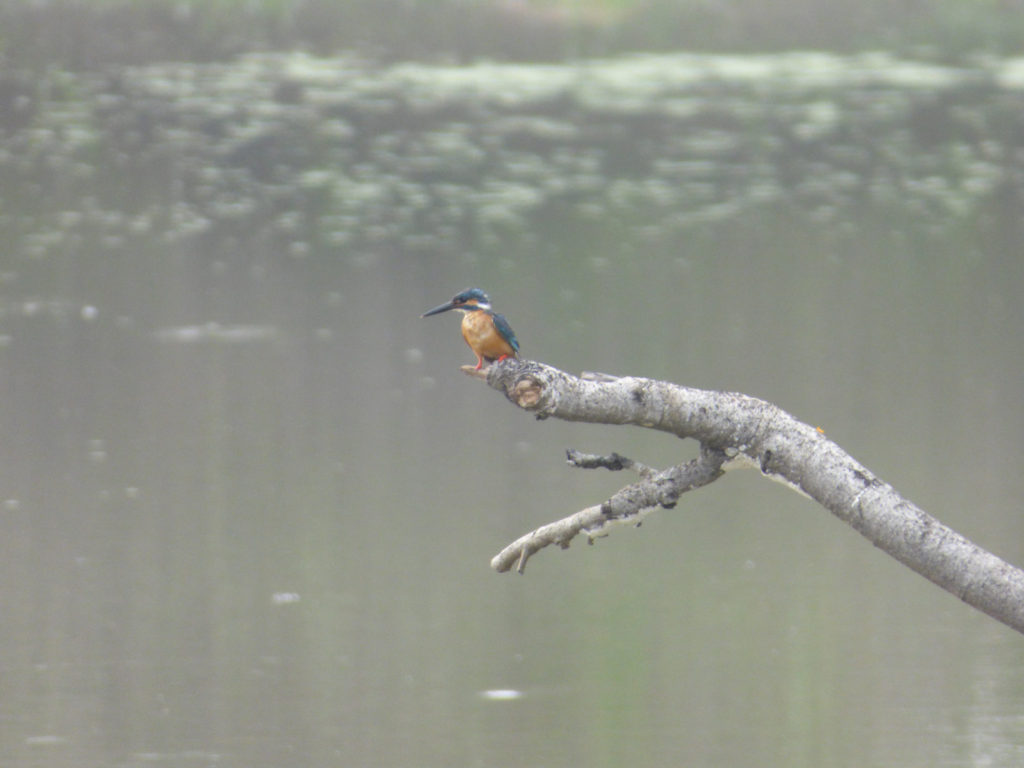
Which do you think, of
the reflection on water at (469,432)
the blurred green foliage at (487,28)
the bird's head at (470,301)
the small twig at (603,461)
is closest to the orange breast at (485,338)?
the bird's head at (470,301)

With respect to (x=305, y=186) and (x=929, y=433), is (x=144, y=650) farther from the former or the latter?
(x=305, y=186)

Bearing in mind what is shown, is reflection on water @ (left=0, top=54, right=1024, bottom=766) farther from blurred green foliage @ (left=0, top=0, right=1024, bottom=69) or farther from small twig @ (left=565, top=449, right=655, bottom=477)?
blurred green foliage @ (left=0, top=0, right=1024, bottom=69)

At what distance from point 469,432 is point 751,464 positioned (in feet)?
18.9

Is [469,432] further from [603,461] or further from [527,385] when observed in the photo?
[527,385]

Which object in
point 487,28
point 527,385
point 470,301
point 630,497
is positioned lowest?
point 630,497

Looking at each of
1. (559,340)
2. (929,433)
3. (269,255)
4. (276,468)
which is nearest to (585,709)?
(276,468)

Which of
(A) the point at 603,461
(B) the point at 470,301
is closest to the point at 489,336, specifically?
(B) the point at 470,301

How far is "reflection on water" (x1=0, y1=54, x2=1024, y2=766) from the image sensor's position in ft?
18.5

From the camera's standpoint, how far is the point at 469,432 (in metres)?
8.86

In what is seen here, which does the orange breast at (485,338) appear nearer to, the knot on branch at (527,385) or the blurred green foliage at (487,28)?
the knot on branch at (527,385)

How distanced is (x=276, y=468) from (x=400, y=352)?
7.96ft

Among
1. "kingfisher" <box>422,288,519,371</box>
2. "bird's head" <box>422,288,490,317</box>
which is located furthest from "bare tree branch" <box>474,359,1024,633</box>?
"bird's head" <box>422,288,490,317</box>

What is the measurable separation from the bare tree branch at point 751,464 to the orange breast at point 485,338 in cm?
22

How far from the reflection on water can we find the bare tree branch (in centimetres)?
234
